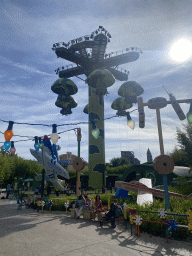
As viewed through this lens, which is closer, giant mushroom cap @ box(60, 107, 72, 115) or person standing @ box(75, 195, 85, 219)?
person standing @ box(75, 195, 85, 219)

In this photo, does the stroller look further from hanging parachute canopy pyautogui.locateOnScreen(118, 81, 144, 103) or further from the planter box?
hanging parachute canopy pyautogui.locateOnScreen(118, 81, 144, 103)

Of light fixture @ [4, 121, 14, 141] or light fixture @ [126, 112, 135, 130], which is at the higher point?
light fixture @ [126, 112, 135, 130]

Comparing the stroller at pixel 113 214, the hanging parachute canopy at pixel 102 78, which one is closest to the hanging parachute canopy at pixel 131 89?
the hanging parachute canopy at pixel 102 78

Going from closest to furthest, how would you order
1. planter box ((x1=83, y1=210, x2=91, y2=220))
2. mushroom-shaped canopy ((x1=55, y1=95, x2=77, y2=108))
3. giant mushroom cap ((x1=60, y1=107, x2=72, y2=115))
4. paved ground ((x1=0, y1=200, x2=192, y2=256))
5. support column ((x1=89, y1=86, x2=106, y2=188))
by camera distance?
paved ground ((x1=0, y1=200, x2=192, y2=256)) < planter box ((x1=83, y1=210, x2=91, y2=220)) < mushroom-shaped canopy ((x1=55, y1=95, x2=77, y2=108)) < support column ((x1=89, y1=86, x2=106, y2=188)) < giant mushroom cap ((x1=60, y1=107, x2=72, y2=115))

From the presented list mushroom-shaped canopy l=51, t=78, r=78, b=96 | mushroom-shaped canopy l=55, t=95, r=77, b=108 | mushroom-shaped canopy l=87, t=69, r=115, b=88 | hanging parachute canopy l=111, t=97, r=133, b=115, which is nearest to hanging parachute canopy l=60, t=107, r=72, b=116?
mushroom-shaped canopy l=55, t=95, r=77, b=108

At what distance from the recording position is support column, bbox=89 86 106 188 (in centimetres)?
2675

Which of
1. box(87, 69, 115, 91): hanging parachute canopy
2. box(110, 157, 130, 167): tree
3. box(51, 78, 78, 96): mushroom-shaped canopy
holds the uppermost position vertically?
box(51, 78, 78, 96): mushroom-shaped canopy

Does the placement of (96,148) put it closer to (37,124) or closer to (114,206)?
(37,124)

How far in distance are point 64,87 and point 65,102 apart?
2.72 metres

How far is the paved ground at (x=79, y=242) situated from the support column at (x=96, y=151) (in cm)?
1763

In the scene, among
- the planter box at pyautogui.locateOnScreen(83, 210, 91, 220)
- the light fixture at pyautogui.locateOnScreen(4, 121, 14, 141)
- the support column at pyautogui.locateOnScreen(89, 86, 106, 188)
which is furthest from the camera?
the support column at pyautogui.locateOnScreen(89, 86, 106, 188)

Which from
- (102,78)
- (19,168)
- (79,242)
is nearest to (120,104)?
(102,78)

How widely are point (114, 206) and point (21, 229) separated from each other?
424 centimetres

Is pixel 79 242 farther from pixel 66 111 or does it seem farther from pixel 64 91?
pixel 66 111
